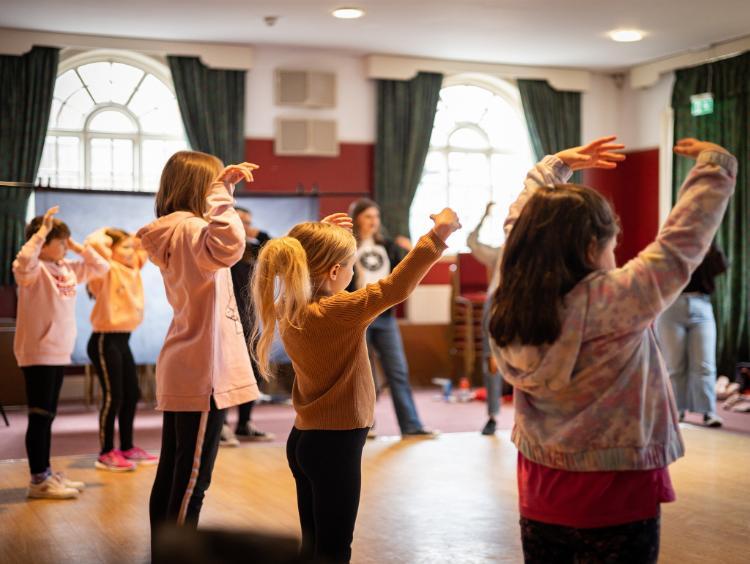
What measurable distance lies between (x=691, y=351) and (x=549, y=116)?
13.5ft

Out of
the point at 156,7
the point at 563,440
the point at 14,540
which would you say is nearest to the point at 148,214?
the point at 156,7

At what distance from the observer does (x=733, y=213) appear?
907 cm

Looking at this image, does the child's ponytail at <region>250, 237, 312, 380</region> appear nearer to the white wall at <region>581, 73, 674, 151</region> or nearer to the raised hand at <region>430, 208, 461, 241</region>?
the raised hand at <region>430, 208, 461, 241</region>

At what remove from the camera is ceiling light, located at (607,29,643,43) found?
8.66 meters

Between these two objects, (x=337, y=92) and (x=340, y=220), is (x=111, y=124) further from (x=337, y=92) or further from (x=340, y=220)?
(x=340, y=220)

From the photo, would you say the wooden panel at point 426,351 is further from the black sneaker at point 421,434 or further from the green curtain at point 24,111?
the green curtain at point 24,111

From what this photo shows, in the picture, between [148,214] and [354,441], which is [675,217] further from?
[148,214]

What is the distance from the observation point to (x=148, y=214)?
751 centimetres

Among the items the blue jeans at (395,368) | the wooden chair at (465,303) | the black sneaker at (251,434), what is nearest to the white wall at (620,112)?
the wooden chair at (465,303)

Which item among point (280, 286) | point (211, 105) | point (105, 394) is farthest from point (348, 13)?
point (280, 286)

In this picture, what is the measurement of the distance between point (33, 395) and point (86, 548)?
977 millimetres

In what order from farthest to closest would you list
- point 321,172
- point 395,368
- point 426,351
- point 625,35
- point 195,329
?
point 426,351
point 321,172
point 625,35
point 395,368
point 195,329

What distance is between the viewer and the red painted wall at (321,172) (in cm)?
936

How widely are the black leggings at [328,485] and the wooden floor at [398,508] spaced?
29.0 inches
